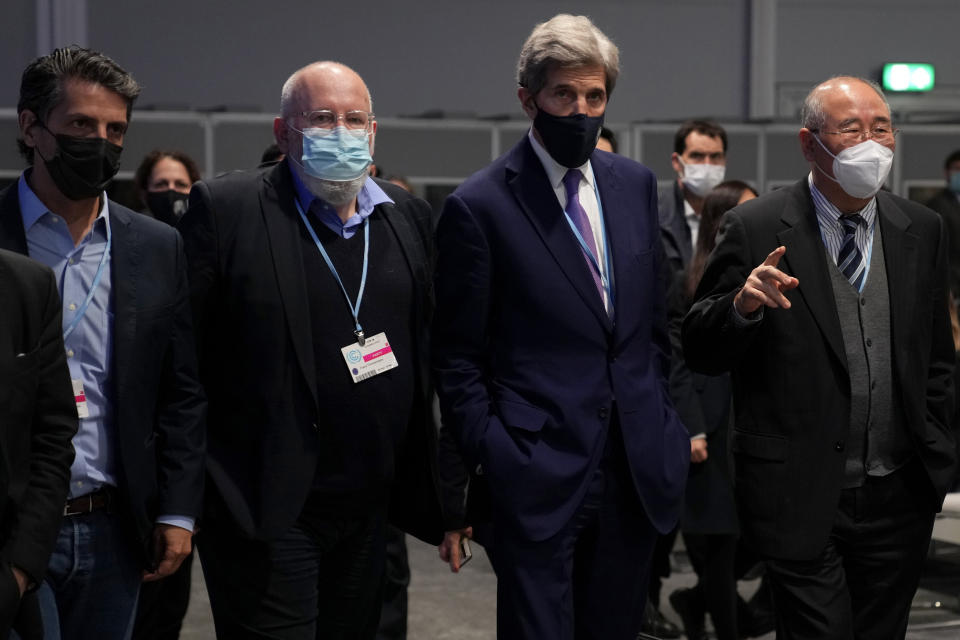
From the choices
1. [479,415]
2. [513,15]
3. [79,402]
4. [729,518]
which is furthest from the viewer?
[513,15]

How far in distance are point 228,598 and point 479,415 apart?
60 centimetres

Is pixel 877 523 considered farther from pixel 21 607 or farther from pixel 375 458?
pixel 21 607

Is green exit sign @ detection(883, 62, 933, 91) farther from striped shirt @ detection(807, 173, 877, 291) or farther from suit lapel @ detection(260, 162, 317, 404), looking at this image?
suit lapel @ detection(260, 162, 317, 404)

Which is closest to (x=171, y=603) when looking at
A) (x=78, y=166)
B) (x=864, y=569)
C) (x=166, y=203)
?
(x=166, y=203)

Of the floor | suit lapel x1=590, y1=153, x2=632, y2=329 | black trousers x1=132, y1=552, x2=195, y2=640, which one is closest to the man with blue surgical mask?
the floor

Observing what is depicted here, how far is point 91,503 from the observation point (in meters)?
2.35

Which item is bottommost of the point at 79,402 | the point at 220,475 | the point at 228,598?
the point at 228,598

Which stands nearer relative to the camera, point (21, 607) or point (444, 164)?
point (21, 607)

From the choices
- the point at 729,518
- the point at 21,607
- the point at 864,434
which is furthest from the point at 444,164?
the point at 21,607

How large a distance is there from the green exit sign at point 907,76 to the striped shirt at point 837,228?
30.4 feet

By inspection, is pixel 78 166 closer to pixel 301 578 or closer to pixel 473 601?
pixel 301 578

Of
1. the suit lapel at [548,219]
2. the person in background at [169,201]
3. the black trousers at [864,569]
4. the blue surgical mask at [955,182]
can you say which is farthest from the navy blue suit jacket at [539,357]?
the blue surgical mask at [955,182]

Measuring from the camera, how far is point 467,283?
2.60 metres

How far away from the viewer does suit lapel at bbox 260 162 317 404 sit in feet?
8.44
